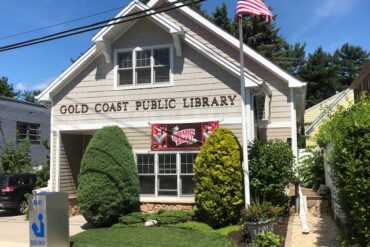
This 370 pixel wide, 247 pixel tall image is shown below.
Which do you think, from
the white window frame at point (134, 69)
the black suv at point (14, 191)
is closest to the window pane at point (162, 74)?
the white window frame at point (134, 69)

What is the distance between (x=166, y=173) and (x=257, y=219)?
5.37m

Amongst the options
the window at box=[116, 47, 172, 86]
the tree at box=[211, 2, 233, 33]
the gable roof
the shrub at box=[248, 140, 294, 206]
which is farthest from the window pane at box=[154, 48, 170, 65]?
the tree at box=[211, 2, 233, 33]

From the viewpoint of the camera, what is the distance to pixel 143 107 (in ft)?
52.1

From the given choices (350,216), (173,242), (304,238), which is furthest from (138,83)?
(350,216)

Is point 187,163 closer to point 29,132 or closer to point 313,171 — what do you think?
point 313,171

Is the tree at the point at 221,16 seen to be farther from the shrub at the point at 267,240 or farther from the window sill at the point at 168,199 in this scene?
the shrub at the point at 267,240

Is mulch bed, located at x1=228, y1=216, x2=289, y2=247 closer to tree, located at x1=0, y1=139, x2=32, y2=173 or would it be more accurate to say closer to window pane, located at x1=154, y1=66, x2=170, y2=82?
window pane, located at x1=154, y1=66, x2=170, y2=82

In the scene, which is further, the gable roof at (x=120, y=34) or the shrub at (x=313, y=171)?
the shrub at (x=313, y=171)

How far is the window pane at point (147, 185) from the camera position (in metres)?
15.8

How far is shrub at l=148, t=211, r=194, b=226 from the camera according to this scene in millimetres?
13727

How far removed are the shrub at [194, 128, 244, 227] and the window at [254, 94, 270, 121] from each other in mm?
3056

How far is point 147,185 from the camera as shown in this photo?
15.9 metres

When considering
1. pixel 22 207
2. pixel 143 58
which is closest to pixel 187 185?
pixel 143 58

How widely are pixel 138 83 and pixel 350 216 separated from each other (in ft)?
33.0
